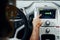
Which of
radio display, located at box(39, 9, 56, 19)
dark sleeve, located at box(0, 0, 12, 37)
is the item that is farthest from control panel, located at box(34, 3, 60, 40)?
dark sleeve, located at box(0, 0, 12, 37)

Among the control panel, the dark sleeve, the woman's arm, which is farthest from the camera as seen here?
the control panel

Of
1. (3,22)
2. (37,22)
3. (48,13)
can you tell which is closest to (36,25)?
(37,22)

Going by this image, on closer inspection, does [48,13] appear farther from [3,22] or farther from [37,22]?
[3,22]

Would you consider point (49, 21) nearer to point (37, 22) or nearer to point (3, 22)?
point (37, 22)

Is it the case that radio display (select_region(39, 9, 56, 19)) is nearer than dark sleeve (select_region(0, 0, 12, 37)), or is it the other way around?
dark sleeve (select_region(0, 0, 12, 37))

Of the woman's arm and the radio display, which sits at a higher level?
the radio display

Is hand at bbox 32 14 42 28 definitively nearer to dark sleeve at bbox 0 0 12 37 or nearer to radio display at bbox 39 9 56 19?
radio display at bbox 39 9 56 19

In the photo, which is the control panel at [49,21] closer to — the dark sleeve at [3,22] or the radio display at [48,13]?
the radio display at [48,13]

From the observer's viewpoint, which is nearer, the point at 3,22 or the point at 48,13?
the point at 3,22

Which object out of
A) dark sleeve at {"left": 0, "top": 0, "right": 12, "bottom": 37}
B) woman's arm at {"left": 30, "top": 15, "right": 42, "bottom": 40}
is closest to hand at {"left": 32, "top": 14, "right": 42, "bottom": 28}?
woman's arm at {"left": 30, "top": 15, "right": 42, "bottom": 40}

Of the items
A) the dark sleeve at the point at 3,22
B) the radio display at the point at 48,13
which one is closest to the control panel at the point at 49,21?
the radio display at the point at 48,13

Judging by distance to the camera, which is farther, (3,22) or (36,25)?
(36,25)

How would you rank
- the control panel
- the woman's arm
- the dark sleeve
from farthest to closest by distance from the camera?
the control panel < the woman's arm < the dark sleeve

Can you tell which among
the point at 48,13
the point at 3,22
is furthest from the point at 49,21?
the point at 3,22
